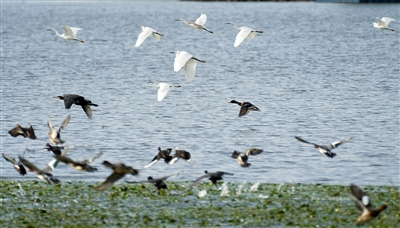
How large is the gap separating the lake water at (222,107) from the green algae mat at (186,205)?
5.64 feet

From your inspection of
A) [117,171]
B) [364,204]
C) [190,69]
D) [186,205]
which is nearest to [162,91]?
[190,69]

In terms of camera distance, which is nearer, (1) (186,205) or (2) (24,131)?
(1) (186,205)

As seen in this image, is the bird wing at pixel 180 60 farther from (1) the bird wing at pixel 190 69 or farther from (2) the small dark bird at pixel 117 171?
(2) the small dark bird at pixel 117 171

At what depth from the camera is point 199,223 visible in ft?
48.5

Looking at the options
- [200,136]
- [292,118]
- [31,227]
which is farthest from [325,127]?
[31,227]

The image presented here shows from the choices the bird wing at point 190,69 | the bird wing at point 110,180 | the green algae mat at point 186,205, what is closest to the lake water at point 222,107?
the green algae mat at point 186,205

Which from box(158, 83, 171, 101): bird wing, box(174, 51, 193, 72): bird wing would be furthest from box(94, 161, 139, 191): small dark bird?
box(158, 83, 171, 101): bird wing

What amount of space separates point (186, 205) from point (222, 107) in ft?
49.3

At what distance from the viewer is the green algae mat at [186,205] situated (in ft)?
48.8

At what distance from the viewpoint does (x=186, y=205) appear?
15984 mm

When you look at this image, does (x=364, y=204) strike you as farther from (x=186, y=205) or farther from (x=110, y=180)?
(x=110, y=180)

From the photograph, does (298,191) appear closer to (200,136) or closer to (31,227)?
(31,227)

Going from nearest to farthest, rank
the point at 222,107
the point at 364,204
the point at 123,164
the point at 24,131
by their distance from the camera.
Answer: the point at 364,204
the point at 123,164
the point at 24,131
the point at 222,107

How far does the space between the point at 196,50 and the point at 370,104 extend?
29404 millimetres
